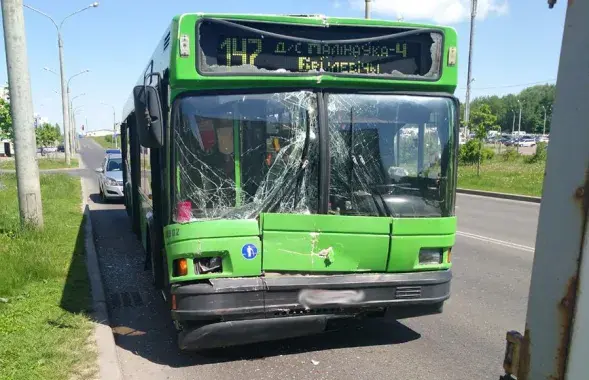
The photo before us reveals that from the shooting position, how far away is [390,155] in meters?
4.89

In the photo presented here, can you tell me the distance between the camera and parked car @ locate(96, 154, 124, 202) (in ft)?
55.8

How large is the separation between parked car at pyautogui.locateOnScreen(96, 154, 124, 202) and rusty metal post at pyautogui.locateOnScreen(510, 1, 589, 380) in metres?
16.1

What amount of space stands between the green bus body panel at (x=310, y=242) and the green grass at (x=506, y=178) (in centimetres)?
1491

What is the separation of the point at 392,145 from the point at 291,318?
1.84 meters

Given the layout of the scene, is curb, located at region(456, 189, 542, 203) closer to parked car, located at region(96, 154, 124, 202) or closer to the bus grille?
parked car, located at region(96, 154, 124, 202)

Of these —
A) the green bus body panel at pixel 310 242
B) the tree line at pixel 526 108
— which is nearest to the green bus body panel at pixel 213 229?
the green bus body panel at pixel 310 242

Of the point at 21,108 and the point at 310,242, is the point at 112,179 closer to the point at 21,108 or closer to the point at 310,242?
the point at 21,108

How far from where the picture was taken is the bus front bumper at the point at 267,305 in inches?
172

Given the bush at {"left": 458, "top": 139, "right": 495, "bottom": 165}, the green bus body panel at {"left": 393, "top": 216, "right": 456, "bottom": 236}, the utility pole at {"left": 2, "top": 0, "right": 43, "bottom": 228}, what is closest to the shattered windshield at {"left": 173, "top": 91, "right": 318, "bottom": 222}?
the green bus body panel at {"left": 393, "top": 216, "right": 456, "bottom": 236}

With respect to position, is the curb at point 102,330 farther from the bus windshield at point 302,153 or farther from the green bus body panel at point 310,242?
the bus windshield at point 302,153

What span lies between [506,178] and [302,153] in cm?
2262

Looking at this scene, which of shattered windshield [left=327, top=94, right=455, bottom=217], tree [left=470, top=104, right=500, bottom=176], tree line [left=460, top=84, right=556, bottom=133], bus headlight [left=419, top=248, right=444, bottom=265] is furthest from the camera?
tree line [left=460, top=84, right=556, bottom=133]

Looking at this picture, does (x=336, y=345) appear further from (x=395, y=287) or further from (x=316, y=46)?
(x=316, y=46)

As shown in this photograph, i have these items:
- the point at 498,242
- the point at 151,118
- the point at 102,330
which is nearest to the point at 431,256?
the point at 151,118
